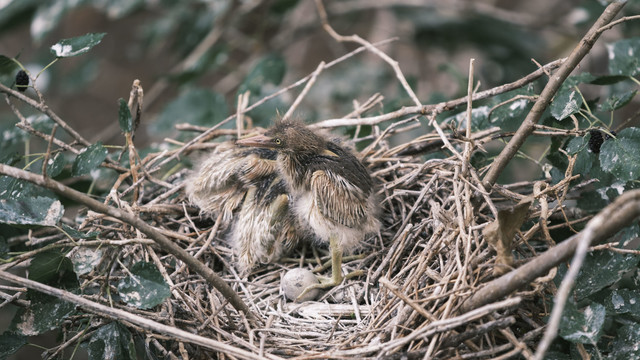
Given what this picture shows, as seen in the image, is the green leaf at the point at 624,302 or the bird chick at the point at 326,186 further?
the bird chick at the point at 326,186

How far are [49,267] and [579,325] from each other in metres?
1.14

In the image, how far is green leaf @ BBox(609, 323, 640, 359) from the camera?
1.22 meters

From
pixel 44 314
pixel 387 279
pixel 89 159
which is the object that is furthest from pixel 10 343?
pixel 387 279

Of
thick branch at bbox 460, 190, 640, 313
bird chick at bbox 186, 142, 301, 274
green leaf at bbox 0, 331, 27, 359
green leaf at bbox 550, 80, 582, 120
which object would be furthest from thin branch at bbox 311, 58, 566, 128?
green leaf at bbox 0, 331, 27, 359

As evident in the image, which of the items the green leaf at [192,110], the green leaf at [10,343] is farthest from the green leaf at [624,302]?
the green leaf at [192,110]

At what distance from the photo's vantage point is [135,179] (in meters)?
1.64

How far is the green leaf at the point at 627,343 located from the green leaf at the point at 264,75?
1.52 meters

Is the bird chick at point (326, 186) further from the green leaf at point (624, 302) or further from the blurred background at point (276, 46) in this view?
the green leaf at point (624, 302)

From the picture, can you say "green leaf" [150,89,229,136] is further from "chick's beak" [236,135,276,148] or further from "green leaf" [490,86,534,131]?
"green leaf" [490,86,534,131]

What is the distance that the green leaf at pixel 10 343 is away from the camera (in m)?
1.29

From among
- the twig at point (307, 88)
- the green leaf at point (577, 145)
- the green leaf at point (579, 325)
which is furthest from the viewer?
the twig at point (307, 88)

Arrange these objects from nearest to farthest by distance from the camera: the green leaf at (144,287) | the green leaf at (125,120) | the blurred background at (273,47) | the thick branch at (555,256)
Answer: the thick branch at (555,256), the green leaf at (144,287), the green leaf at (125,120), the blurred background at (273,47)

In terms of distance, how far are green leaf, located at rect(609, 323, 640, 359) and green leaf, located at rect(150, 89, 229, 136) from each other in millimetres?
1631

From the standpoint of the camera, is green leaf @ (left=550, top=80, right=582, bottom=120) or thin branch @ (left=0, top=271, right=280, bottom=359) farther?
green leaf @ (left=550, top=80, right=582, bottom=120)
